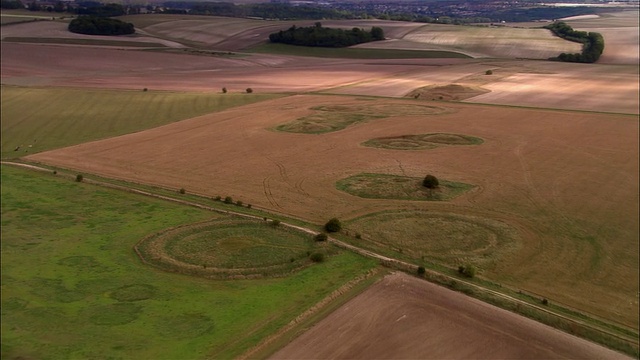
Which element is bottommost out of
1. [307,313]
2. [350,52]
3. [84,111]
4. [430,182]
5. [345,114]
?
[307,313]

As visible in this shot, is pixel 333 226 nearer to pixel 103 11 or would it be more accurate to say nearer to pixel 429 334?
pixel 429 334

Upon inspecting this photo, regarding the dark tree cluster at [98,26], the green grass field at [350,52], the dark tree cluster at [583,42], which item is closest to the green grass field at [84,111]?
the green grass field at [350,52]

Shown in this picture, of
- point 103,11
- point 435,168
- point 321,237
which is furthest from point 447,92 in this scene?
point 103,11

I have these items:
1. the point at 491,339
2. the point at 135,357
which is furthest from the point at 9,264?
the point at 491,339

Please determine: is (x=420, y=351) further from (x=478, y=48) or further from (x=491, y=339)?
(x=478, y=48)

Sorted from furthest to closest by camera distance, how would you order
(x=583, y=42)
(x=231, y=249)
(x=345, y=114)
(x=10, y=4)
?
(x=10, y=4) < (x=583, y=42) < (x=345, y=114) < (x=231, y=249)

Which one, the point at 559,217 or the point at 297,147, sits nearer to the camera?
the point at 559,217
